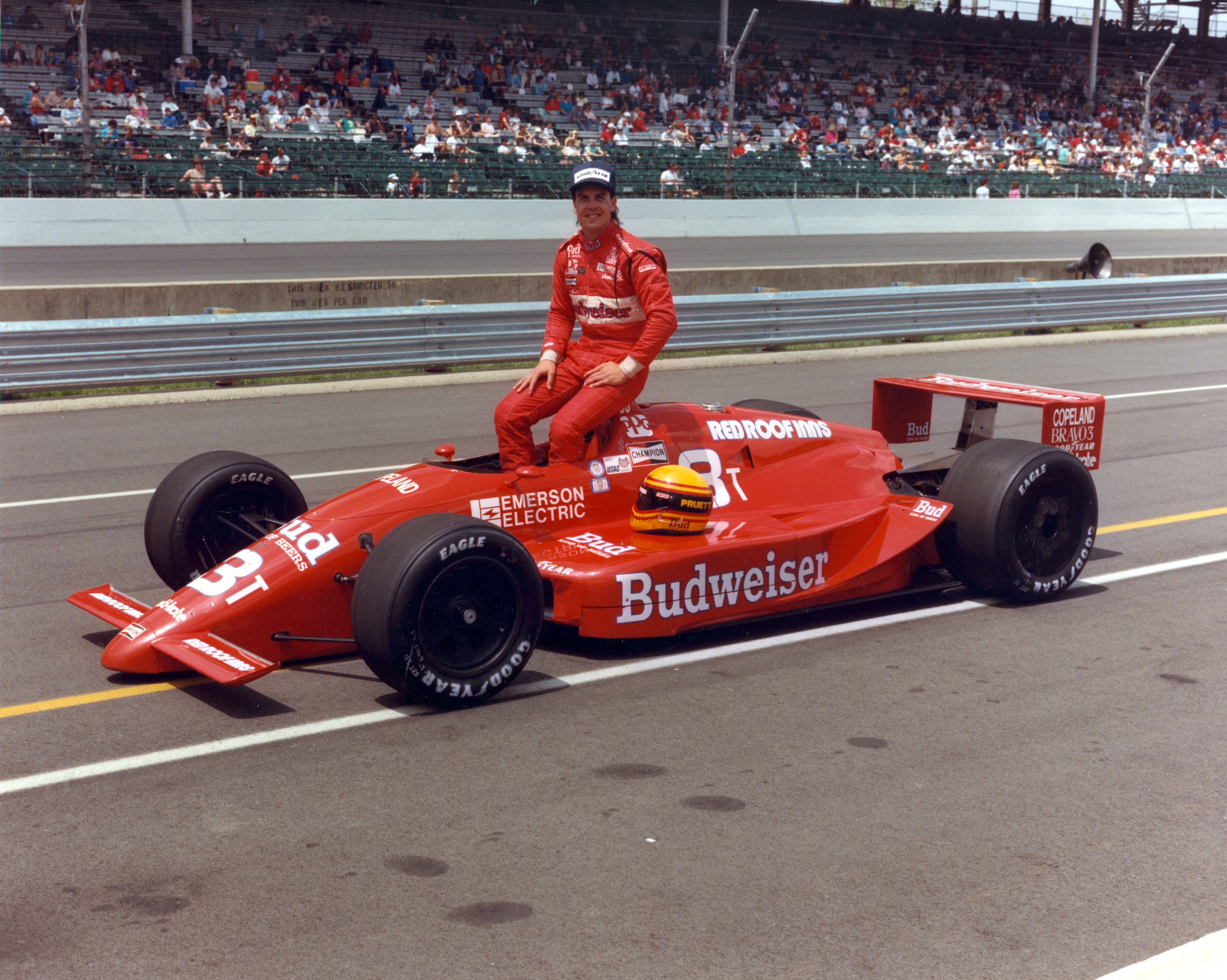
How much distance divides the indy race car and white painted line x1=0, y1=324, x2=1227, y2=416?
656 centimetres

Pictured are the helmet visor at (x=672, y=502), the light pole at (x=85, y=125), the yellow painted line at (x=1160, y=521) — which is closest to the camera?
the helmet visor at (x=672, y=502)

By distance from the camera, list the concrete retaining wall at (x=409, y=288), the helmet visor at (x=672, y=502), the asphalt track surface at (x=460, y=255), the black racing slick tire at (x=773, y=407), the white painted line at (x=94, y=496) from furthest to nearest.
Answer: the asphalt track surface at (x=460, y=255), the concrete retaining wall at (x=409, y=288), the white painted line at (x=94, y=496), the black racing slick tire at (x=773, y=407), the helmet visor at (x=672, y=502)

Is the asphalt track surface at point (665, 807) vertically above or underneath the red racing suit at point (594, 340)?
underneath

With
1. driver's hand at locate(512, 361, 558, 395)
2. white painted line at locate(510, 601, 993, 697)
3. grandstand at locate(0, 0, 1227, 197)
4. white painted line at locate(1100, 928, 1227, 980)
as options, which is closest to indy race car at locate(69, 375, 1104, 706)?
white painted line at locate(510, 601, 993, 697)

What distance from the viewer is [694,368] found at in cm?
1523

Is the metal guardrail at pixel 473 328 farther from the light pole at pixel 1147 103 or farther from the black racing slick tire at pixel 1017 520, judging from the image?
the light pole at pixel 1147 103

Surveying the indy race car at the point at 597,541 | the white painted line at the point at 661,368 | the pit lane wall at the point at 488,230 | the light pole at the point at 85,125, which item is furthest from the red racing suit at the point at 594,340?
the light pole at the point at 85,125

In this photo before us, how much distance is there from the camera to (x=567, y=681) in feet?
18.1

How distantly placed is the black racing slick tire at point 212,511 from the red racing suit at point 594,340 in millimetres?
1146

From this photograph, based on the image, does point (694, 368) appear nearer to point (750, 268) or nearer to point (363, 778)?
point (750, 268)

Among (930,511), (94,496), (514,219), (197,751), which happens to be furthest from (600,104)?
(197,751)

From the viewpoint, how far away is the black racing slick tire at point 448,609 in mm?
4895

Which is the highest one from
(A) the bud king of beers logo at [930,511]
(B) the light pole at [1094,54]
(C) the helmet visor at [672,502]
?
(B) the light pole at [1094,54]

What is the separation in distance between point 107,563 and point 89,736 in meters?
2.62
